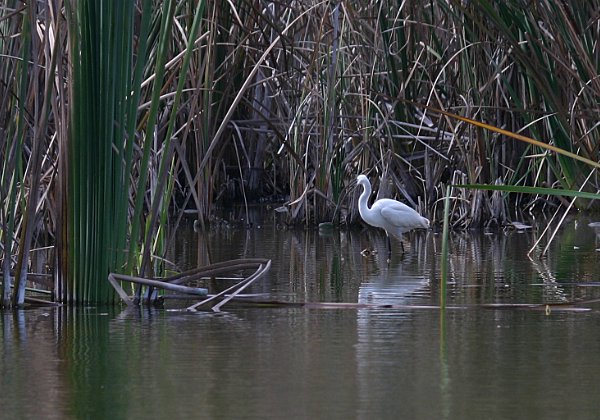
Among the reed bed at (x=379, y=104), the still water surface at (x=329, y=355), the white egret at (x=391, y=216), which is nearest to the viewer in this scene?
the still water surface at (x=329, y=355)

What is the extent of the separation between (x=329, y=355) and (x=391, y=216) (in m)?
4.61

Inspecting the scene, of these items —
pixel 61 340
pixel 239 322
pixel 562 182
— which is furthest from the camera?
pixel 562 182

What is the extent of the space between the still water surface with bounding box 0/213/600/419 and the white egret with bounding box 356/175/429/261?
2.32 metres

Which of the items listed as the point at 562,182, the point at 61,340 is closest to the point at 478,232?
the point at 562,182

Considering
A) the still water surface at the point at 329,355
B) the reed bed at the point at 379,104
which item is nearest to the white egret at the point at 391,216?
the reed bed at the point at 379,104

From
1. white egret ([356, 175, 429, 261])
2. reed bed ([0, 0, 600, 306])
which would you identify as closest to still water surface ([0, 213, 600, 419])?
reed bed ([0, 0, 600, 306])

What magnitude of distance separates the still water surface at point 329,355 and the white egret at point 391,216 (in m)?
2.32

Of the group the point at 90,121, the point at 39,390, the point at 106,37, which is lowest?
the point at 39,390

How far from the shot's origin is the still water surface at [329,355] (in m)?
3.14

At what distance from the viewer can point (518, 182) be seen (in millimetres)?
9664

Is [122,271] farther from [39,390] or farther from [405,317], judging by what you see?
[39,390]

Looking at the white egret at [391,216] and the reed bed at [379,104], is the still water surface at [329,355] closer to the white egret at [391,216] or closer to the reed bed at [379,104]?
the reed bed at [379,104]

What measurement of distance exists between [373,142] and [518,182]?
1.19 m

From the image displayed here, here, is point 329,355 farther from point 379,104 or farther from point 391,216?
point 379,104
